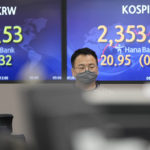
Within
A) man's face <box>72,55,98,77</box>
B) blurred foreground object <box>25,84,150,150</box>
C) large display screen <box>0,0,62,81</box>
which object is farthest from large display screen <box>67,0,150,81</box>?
blurred foreground object <box>25,84,150,150</box>

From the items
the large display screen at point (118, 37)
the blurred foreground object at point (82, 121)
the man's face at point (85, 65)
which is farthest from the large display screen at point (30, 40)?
the blurred foreground object at point (82, 121)

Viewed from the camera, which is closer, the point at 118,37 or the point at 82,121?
the point at 82,121

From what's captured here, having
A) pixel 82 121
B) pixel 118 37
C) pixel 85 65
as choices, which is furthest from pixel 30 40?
pixel 82 121

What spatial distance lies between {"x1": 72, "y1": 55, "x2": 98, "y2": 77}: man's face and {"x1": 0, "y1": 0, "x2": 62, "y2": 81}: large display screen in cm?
156

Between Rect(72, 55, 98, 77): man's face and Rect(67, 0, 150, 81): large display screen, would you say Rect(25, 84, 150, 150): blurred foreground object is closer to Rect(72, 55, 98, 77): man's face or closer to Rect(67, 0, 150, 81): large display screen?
Rect(72, 55, 98, 77): man's face

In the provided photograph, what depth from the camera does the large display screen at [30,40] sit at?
4156 mm

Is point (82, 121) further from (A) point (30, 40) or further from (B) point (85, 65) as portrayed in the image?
(A) point (30, 40)

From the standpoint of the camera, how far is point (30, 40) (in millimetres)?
4195

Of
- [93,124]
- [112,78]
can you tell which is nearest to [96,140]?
[93,124]

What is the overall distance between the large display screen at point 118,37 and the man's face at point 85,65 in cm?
153

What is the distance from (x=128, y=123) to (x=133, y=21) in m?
3.53

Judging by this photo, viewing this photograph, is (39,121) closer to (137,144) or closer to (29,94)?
(29,94)

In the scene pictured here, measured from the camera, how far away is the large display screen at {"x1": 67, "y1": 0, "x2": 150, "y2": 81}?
4117mm

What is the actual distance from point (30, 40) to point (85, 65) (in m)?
1.79
